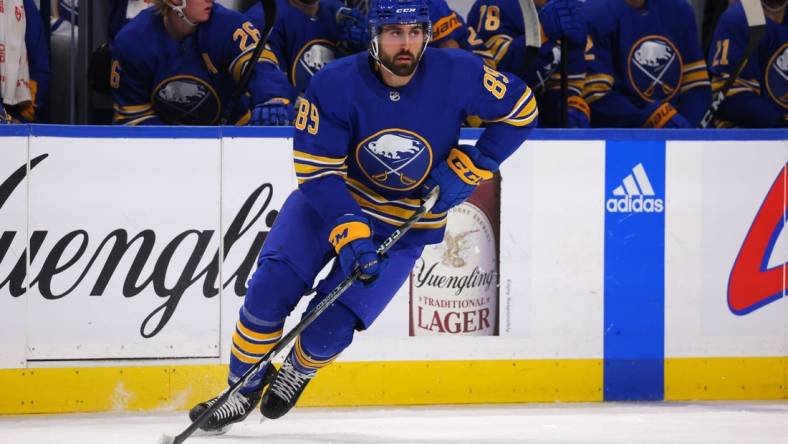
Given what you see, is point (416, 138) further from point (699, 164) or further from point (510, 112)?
point (699, 164)

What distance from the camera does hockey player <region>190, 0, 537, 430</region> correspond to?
3.37 meters

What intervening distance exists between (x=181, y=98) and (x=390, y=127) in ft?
5.32

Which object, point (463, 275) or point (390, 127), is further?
point (463, 275)

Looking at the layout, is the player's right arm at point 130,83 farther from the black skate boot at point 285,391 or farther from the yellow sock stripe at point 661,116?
the yellow sock stripe at point 661,116

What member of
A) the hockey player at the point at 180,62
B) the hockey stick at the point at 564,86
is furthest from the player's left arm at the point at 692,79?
the hockey player at the point at 180,62

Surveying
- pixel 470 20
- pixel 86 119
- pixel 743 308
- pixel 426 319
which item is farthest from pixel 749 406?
pixel 86 119

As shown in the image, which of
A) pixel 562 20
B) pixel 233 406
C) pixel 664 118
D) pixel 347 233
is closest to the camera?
pixel 347 233

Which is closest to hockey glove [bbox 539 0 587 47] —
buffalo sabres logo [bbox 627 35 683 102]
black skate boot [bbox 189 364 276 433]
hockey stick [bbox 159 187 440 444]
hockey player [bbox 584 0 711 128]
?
hockey player [bbox 584 0 711 128]

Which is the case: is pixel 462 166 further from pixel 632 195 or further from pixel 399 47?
pixel 632 195

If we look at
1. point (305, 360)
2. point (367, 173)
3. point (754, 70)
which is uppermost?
point (754, 70)

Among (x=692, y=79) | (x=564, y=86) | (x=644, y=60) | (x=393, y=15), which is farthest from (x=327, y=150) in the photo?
(x=692, y=79)

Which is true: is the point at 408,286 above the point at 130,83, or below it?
below

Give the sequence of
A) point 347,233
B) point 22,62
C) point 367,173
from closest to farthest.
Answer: point 347,233 → point 367,173 → point 22,62

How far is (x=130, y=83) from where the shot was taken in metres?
4.77
